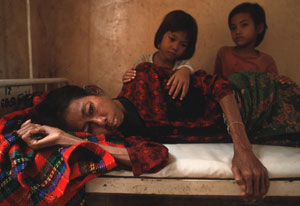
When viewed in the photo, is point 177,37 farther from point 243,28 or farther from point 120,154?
point 120,154

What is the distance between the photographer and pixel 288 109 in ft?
3.30

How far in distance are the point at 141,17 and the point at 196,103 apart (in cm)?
112

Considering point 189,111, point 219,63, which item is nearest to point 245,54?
point 219,63

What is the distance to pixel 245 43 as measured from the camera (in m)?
1.61

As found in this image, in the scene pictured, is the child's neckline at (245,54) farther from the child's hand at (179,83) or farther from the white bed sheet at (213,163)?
the white bed sheet at (213,163)

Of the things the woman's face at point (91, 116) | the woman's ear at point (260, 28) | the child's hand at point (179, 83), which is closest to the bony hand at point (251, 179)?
the child's hand at point (179, 83)

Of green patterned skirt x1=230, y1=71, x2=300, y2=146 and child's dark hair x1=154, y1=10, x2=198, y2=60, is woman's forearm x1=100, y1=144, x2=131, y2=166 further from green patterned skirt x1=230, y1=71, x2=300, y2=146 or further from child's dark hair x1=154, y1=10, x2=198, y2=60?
child's dark hair x1=154, y1=10, x2=198, y2=60

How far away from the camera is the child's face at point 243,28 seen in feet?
5.11

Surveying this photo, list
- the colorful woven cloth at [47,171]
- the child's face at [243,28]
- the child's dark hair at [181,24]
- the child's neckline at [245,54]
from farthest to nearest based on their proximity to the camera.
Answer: the child's neckline at [245,54]
the child's face at [243,28]
the child's dark hair at [181,24]
the colorful woven cloth at [47,171]

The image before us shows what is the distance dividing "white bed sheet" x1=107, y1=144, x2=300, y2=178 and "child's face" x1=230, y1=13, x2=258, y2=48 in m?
1.04

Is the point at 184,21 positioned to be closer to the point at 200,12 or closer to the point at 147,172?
the point at 200,12

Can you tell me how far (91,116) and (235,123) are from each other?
0.66 metres

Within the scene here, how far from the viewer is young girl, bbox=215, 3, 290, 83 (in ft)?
5.13

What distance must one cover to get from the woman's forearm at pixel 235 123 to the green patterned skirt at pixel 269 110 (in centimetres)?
9
